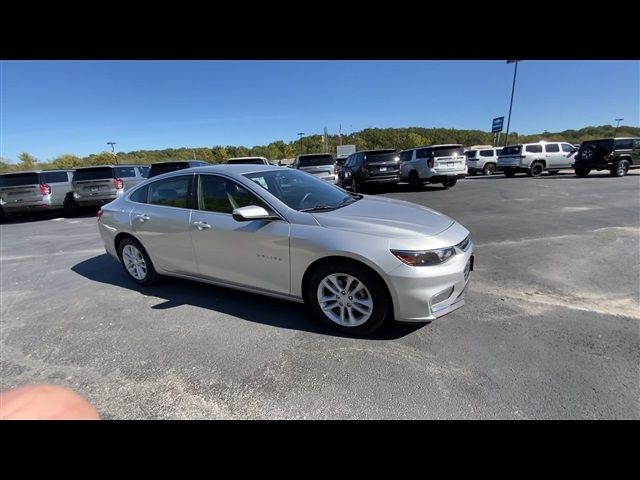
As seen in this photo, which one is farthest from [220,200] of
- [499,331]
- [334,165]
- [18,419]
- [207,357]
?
[334,165]

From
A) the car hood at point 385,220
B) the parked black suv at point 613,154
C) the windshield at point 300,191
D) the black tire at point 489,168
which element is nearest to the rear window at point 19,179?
the windshield at point 300,191

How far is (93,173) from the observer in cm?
1137

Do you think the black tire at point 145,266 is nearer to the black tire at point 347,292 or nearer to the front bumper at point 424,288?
the black tire at point 347,292

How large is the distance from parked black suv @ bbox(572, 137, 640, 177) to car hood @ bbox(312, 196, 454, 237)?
714 inches

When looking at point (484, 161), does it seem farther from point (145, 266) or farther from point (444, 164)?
point (145, 266)

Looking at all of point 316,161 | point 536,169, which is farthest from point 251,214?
point 536,169

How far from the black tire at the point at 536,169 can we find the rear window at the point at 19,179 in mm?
24062

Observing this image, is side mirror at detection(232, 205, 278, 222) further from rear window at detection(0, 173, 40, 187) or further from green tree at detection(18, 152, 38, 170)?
green tree at detection(18, 152, 38, 170)

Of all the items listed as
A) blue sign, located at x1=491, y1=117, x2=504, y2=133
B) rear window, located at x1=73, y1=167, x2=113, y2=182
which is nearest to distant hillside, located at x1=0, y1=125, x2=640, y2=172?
blue sign, located at x1=491, y1=117, x2=504, y2=133

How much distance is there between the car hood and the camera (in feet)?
9.39

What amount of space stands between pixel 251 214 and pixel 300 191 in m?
0.78
